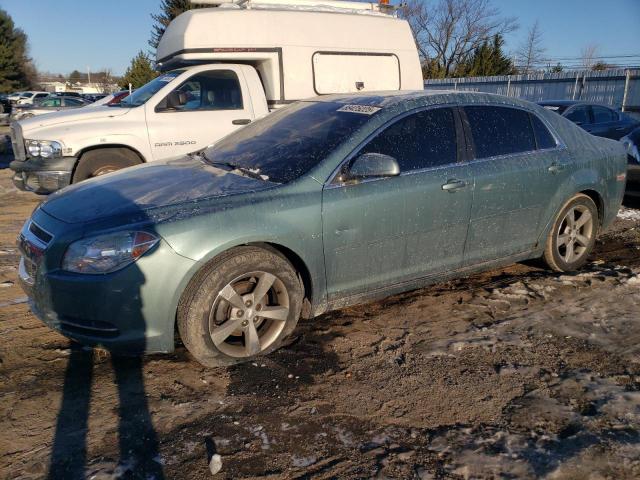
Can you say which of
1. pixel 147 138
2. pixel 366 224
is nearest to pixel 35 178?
pixel 147 138

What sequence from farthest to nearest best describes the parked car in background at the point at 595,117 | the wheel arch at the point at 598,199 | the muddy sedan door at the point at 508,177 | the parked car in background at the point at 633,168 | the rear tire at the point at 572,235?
the parked car in background at the point at 595,117, the parked car in background at the point at 633,168, the wheel arch at the point at 598,199, the rear tire at the point at 572,235, the muddy sedan door at the point at 508,177

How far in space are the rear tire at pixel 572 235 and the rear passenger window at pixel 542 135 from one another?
560mm

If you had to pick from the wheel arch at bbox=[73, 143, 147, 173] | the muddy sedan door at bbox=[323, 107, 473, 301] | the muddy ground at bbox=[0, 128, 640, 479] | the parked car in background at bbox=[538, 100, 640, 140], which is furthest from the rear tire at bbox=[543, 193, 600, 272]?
the parked car in background at bbox=[538, 100, 640, 140]

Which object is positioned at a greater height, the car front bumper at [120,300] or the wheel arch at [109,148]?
the wheel arch at [109,148]

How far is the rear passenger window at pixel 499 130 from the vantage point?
4164mm

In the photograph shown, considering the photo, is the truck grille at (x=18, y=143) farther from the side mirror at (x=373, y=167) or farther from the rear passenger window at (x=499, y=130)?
the rear passenger window at (x=499, y=130)

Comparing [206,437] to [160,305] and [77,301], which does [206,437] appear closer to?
[160,305]

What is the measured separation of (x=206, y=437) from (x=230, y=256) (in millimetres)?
1014

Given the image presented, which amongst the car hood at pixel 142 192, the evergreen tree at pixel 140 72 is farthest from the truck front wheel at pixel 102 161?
the evergreen tree at pixel 140 72

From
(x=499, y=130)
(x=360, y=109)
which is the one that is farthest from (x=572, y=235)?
(x=360, y=109)

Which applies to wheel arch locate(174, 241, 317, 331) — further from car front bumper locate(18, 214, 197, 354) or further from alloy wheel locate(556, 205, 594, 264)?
alloy wheel locate(556, 205, 594, 264)

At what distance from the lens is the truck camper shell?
7.13 meters

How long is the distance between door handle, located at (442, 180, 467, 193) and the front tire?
130 centimetres

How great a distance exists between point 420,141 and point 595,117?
9600 millimetres
